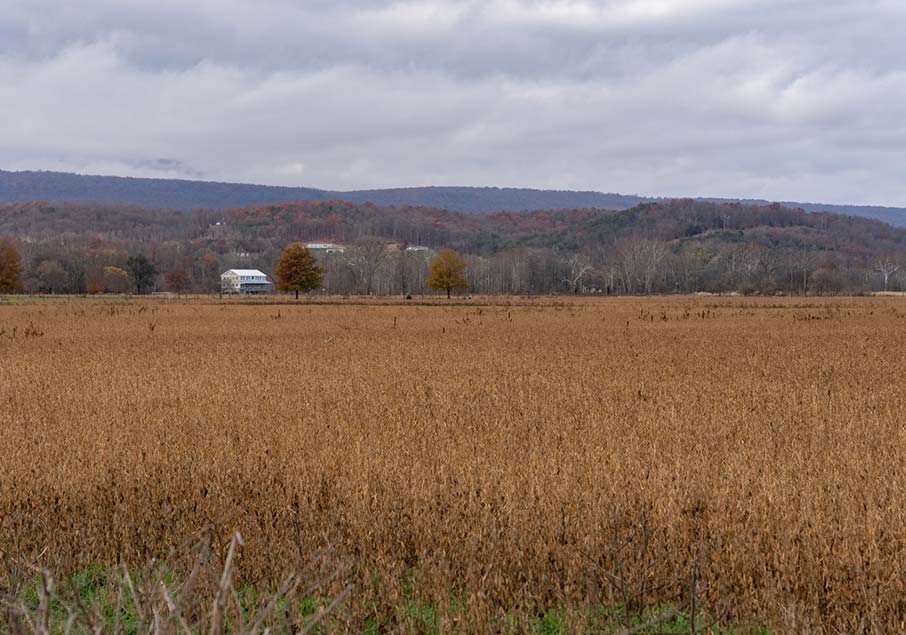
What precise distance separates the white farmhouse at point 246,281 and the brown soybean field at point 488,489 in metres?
139

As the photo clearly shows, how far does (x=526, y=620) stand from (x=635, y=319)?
37.4 meters

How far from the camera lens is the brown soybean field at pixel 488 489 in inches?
259

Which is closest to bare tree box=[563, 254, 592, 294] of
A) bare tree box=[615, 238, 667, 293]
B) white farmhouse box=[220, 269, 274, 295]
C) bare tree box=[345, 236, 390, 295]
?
bare tree box=[615, 238, 667, 293]

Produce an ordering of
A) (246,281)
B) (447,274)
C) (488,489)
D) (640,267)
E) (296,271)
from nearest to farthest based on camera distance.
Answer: (488,489), (296,271), (447,274), (640,267), (246,281)

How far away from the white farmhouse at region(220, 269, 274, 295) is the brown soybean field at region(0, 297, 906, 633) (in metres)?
139

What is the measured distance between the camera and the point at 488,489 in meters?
8.93

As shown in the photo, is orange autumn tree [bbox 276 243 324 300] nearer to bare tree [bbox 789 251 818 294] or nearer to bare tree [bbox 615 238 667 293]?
bare tree [bbox 615 238 667 293]

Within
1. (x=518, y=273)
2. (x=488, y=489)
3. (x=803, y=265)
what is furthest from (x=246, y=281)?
(x=488, y=489)

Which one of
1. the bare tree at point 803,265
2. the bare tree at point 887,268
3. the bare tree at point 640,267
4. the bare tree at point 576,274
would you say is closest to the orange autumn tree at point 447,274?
the bare tree at point 576,274

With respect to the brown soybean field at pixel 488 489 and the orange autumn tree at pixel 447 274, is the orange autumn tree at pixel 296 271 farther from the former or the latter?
the brown soybean field at pixel 488 489

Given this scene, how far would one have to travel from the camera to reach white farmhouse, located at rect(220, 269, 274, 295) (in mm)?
154750

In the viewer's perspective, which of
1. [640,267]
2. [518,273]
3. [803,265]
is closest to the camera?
[803,265]

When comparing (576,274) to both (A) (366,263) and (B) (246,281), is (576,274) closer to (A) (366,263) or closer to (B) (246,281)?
(A) (366,263)

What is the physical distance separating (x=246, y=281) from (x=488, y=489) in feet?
524
